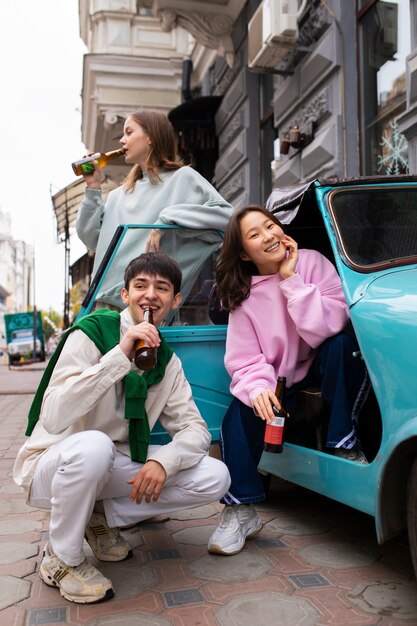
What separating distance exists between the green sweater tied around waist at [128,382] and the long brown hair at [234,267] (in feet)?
1.57

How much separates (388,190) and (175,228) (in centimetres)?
107

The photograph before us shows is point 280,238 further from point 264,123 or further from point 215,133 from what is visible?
point 215,133

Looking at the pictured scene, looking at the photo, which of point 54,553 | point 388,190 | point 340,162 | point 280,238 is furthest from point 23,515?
point 340,162

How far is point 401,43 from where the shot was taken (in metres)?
5.88

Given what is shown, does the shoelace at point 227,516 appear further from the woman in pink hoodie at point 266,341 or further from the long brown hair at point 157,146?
the long brown hair at point 157,146

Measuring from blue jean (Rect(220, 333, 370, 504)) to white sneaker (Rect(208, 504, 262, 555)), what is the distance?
6cm

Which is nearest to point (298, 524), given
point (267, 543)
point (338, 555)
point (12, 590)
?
point (267, 543)

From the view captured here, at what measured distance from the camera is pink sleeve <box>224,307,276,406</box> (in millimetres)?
2553

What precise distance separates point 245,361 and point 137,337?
665mm

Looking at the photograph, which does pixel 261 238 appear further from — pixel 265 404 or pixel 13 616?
pixel 13 616

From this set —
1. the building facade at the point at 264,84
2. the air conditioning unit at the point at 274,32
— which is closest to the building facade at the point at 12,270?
the building facade at the point at 264,84

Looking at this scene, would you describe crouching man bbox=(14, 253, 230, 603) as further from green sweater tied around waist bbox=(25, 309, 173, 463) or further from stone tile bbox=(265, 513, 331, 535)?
stone tile bbox=(265, 513, 331, 535)

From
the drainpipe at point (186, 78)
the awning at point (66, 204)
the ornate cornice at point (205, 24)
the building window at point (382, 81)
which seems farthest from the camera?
the awning at point (66, 204)

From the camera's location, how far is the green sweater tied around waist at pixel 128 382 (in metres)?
2.29
